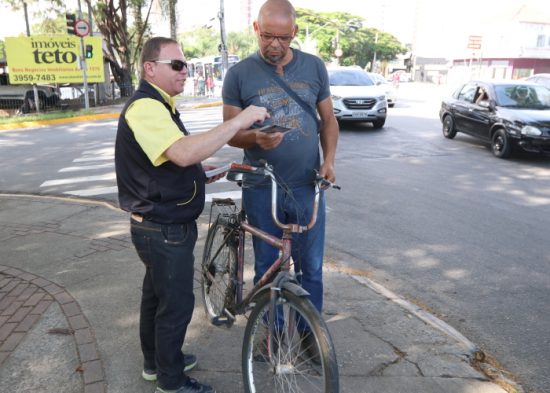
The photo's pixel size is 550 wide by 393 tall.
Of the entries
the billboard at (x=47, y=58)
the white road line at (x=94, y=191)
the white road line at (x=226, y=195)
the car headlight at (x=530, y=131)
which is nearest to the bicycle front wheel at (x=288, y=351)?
the white road line at (x=226, y=195)

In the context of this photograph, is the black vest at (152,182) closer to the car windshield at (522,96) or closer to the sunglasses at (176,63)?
the sunglasses at (176,63)

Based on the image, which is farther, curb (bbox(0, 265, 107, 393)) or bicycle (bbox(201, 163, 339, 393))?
curb (bbox(0, 265, 107, 393))

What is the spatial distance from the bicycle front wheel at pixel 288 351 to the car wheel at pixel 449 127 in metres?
11.3

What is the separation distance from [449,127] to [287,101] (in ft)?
36.1

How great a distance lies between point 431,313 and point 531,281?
1223 mm

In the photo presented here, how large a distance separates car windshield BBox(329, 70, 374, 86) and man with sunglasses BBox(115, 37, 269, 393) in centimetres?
1281

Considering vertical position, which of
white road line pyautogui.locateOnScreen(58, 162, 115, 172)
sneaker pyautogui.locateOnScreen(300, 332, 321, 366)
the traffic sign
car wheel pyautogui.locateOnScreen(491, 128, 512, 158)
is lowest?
white road line pyautogui.locateOnScreen(58, 162, 115, 172)

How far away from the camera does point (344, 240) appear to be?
5.47m

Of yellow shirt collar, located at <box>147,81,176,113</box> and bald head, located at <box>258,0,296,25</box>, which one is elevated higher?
bald head, located at <box>258,0,296,25</box>

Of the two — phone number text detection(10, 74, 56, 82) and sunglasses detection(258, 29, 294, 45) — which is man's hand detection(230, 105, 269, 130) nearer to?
sunglasses detection(258, 29, 294, 45)

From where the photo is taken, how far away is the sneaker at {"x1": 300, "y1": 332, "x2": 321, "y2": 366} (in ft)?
7.53

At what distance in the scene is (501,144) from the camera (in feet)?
33.8

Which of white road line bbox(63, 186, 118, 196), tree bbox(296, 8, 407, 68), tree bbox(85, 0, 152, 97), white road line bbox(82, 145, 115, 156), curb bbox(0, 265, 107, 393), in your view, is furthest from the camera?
tree bbox(296, 8, 407, 68)

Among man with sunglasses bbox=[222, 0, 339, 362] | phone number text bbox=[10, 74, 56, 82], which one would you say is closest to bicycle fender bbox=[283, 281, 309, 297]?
man with sunglasses bbox=[222, 0, 339, 362]
